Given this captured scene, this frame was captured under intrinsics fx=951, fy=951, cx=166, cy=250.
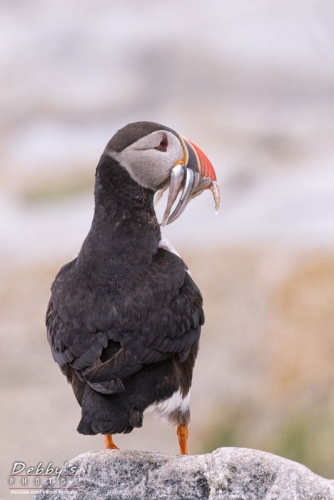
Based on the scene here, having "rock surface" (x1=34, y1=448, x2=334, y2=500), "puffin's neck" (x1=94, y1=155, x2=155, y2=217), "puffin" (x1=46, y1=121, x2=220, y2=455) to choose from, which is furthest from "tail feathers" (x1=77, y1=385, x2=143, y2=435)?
"puffin's neck" (x1=94, y1=155, x2=155, y2=217)

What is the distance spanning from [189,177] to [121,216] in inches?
15.0

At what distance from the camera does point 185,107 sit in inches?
792

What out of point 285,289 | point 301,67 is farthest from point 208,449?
point 301,67

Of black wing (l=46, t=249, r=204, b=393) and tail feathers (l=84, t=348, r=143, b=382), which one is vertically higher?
black wing (l=46, t=249, r=204, b=393)

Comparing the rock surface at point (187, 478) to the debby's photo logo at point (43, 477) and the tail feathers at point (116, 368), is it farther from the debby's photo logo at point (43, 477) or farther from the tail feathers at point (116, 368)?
the tail feathers at point (116, 368)

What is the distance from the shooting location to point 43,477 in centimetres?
401

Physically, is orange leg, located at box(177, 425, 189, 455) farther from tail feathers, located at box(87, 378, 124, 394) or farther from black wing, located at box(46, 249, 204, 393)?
tail feathers, located at box(87, 378, 124, 394)

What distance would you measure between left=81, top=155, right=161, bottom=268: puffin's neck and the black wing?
0.12m

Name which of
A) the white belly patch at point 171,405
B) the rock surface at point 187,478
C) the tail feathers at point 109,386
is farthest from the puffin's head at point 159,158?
the rock surface at point 187,478

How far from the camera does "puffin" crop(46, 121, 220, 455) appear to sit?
395cm

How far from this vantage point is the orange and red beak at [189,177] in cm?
453

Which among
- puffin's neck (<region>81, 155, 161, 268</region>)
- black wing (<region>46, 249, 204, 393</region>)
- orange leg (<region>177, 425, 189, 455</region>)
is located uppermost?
puffin's neck (<region>81, 155, 161, 268</region>)

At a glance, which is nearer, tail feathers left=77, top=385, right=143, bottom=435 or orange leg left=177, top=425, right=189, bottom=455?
tail feathers left=77, top=385, right=143, bottom=435

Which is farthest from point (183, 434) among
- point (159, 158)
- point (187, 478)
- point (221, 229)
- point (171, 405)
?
point (221, 229)
